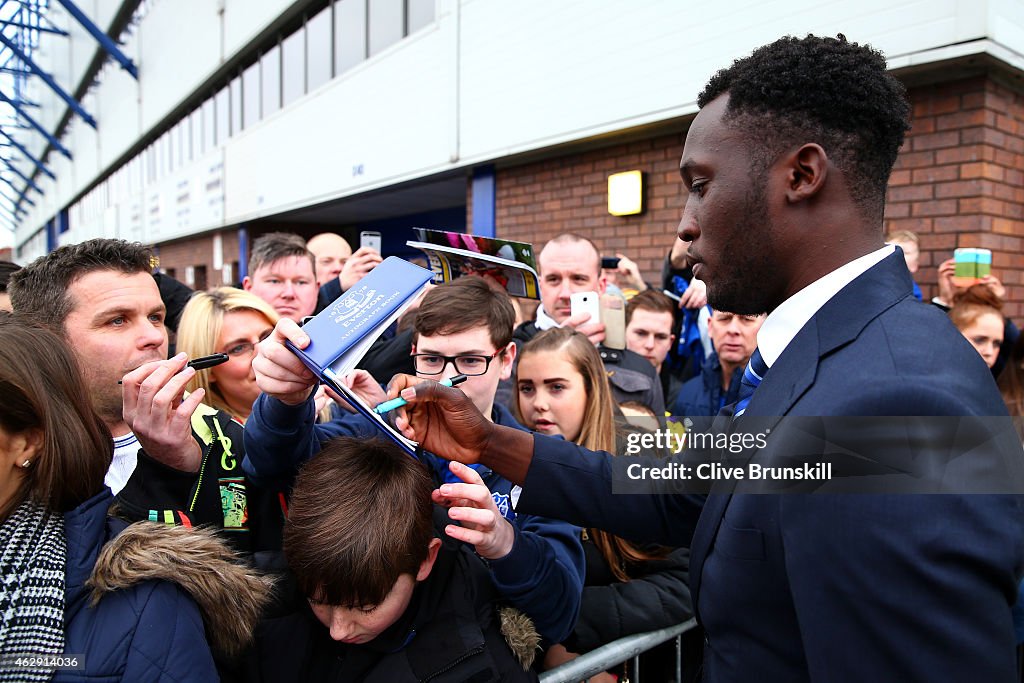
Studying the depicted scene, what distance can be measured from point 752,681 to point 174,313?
385 centimetres

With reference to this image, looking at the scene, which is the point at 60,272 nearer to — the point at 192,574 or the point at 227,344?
the point at 227,344

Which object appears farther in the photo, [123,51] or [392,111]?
[123,51]

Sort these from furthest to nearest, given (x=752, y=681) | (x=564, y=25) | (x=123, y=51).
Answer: (x=123, y=51)
(x=564, y=25)
(x=752, y=681)

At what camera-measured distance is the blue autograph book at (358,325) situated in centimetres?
119

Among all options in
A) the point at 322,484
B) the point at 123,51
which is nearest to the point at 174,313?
the point at 322,484

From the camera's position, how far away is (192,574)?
1.14 m

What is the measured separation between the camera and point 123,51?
65.6 ft

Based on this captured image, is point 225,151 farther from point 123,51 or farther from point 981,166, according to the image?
point 981,166

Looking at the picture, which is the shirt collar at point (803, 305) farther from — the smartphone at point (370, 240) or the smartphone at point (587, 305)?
the smartphone at point (370, 240)

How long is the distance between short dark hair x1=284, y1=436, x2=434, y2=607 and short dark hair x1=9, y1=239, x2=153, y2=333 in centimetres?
92

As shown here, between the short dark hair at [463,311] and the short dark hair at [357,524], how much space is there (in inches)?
26.0

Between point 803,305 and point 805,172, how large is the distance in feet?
0.74

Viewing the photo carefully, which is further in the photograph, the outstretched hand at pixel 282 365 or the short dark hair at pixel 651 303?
the short dark hair at pixel 651 303
